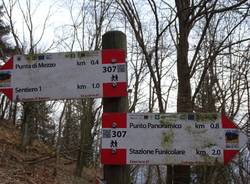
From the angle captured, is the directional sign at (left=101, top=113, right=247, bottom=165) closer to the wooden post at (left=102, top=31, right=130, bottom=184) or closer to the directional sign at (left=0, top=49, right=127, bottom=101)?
the wooden post at (left=102, top=31, right=130, bottom=184)

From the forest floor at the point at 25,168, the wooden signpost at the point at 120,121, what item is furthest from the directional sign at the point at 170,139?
the forest floor at the point at 25,168

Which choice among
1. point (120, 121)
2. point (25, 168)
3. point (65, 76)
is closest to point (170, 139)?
point (120, 121)

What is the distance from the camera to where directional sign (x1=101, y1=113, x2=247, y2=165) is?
3.25 metres

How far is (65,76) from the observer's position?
350 cm

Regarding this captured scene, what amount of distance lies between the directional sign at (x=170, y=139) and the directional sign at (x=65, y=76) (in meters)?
0.29

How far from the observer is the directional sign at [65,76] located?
133 inches

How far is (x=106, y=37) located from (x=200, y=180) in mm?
3484

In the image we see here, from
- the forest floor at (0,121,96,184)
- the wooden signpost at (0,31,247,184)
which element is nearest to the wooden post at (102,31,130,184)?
the wooden signpost at (0,31,247,184)

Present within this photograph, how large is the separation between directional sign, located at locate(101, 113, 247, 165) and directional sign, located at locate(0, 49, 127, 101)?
29 cm

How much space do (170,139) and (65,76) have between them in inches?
40.0

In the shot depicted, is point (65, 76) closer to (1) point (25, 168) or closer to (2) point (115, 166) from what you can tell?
(2) point (115, 166)

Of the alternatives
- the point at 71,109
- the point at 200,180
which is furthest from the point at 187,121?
the point at 71,109

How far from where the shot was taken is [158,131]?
329cm

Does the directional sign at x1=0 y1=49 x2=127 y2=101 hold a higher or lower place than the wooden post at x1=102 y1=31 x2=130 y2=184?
higher
